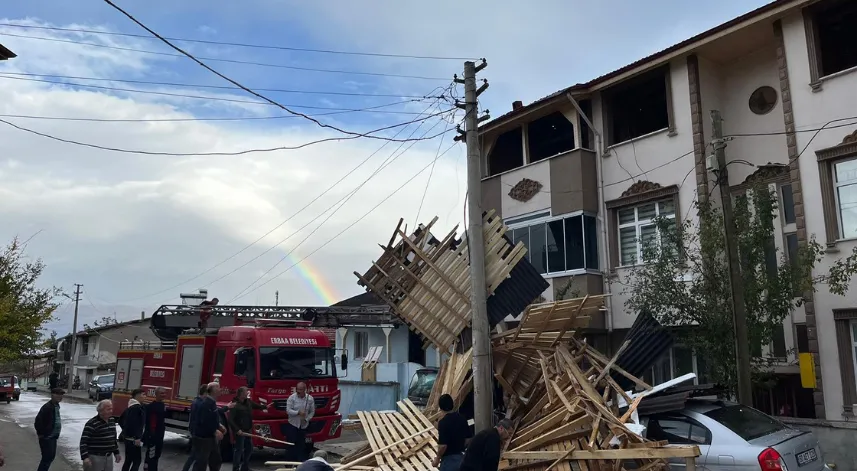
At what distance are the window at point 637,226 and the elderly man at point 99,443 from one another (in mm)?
11454

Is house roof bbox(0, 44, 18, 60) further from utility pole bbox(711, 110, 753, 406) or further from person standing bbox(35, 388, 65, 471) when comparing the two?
utility pole bbox(711, 110, 753, 406)

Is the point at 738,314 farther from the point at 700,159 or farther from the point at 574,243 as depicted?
the point at 574,243

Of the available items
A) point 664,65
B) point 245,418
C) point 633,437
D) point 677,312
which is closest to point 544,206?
point 664,65

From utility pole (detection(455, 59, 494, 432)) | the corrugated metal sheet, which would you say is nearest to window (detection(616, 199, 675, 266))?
the corrugated metal sheet

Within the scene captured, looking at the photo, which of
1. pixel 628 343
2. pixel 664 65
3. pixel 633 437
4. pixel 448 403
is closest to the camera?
pixel 633 437

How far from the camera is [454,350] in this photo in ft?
37.4

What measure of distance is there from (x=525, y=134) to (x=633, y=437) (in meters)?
12.6

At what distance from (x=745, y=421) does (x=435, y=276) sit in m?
5.37

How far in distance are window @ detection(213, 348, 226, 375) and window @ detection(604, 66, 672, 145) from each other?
1085 centimetres

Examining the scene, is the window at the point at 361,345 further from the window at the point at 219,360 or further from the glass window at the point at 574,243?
the window at the point at 219,360

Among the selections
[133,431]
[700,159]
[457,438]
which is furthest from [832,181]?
[133,431]

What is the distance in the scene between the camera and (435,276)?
11.1m

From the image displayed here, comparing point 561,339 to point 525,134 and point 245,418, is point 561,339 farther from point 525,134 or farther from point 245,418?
point 525,134

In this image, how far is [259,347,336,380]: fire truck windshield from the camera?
13.0 meters
